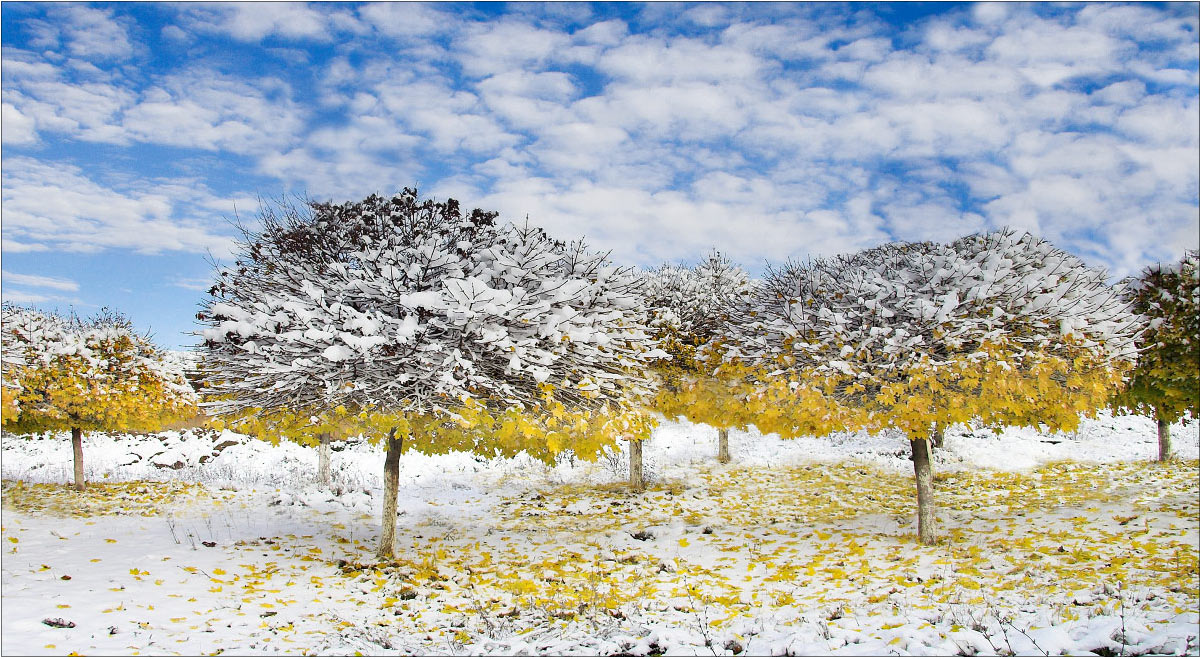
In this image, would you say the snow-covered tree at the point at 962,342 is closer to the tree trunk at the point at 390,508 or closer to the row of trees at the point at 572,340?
the row of trees at the point at 572,340

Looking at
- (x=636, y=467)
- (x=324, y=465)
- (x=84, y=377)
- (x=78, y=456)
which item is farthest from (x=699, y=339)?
(x=78, y=456)

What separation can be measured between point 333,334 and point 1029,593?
27.7 ft

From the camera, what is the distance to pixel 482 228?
8.79m

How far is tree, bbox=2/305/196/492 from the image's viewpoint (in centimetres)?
1442

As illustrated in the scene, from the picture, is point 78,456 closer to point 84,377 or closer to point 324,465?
point 84,377

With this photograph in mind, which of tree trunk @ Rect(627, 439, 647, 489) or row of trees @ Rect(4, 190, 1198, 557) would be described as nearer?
row of trees @ Rect(4, 190, 1198, 557)

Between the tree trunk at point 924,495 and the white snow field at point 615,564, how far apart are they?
339 mm

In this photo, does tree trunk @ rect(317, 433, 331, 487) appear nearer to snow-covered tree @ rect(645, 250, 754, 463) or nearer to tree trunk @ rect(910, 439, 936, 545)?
snow-covered tree @ rect(645, 250, 754, 463)

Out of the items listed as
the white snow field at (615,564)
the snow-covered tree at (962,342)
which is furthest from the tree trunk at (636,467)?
the snow-covered tree at (962,342)

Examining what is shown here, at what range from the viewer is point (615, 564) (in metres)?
9.12

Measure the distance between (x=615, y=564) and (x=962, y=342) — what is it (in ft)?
20.0

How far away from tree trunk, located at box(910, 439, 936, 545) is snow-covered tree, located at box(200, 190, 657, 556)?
4970 mm

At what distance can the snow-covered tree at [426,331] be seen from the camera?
7254mm

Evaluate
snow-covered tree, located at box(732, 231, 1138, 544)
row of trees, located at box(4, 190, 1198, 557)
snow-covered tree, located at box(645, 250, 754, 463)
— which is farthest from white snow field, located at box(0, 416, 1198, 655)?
snow-covered tree, located at box(645, 250, 754, 463)
